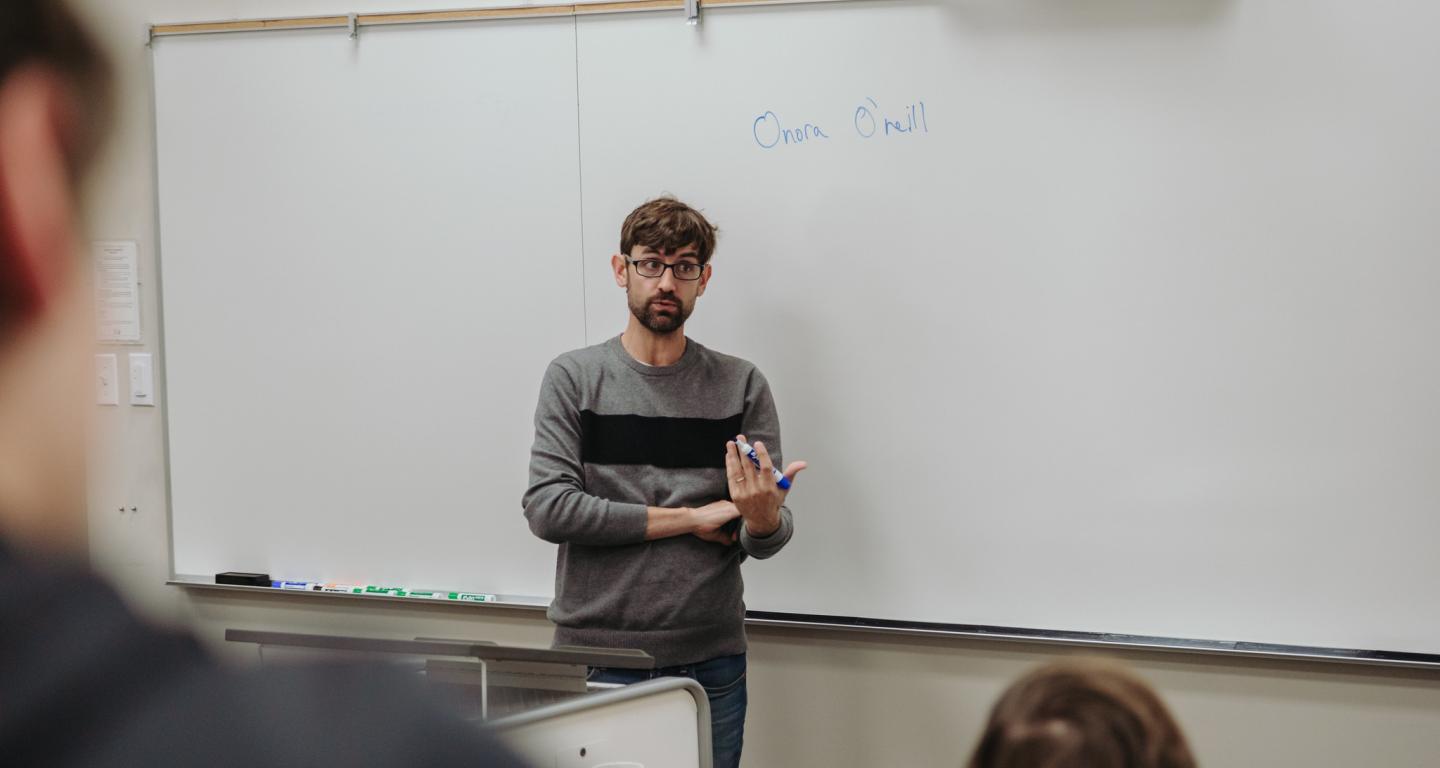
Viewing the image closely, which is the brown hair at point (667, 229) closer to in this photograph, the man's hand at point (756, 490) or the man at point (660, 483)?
the man at point (660, 483)

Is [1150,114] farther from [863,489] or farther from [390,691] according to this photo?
[390,691]

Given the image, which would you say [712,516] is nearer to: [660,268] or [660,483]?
[660,483]

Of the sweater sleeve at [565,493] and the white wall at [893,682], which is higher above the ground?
the sweater sleeve at [565,493]

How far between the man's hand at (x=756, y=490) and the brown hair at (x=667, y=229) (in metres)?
0.41

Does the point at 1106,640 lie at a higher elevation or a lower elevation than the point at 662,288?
lower

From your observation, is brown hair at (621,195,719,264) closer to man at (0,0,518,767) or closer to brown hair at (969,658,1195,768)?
brown hair at (969,658,1195,768)

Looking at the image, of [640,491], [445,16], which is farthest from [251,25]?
[640,491]

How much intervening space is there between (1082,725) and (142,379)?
2.89 m

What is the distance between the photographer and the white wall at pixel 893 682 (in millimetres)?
2293

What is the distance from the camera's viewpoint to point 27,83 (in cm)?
41

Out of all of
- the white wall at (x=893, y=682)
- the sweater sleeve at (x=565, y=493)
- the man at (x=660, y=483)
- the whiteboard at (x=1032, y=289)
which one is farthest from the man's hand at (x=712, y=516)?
the white wall at (x=893, y=682)

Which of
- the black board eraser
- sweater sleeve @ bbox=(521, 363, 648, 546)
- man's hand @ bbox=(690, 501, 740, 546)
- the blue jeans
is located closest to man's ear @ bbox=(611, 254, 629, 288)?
sweater sleeve @ bbox=(521, 363, 648, 546)

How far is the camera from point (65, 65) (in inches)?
16.5

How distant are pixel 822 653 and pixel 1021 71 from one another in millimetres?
1371
